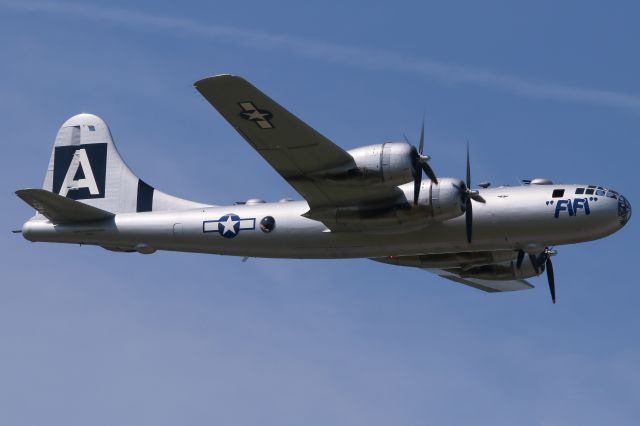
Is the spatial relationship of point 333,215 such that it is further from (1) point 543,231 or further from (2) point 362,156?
(1) point 543,231

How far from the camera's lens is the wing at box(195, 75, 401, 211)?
35.0m

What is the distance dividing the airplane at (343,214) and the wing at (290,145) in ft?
0.14

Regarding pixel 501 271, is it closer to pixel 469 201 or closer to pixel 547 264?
pixel 547 264

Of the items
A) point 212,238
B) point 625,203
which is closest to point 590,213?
point 625,203

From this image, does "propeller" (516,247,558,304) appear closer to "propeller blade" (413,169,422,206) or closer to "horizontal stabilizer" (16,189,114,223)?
"propeller blade" (413,169,422,206)

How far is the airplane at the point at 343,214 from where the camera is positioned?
36.2 metres

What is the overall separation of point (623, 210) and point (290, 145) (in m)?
11.1

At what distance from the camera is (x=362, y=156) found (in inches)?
1435

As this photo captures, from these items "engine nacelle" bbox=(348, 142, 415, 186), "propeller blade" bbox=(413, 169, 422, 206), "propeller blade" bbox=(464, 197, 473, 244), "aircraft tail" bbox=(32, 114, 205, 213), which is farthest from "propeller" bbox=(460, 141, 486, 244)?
"aircraft tail" bbox=(32, 114, 205, 213)

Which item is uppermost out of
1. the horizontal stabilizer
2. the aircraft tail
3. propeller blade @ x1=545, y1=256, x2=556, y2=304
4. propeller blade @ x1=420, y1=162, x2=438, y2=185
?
the aircraft tail

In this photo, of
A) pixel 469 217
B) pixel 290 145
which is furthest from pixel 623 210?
pixel 290 145

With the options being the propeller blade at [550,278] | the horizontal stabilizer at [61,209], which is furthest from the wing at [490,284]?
the horizontal stabilizer at [61,209]

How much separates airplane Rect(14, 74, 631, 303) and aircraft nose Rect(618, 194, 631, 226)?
46mm

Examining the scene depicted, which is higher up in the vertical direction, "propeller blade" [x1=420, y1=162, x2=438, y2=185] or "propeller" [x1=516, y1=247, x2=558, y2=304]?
"propeller blade" [x1=420, y1=162, x2=438, y2=185]
